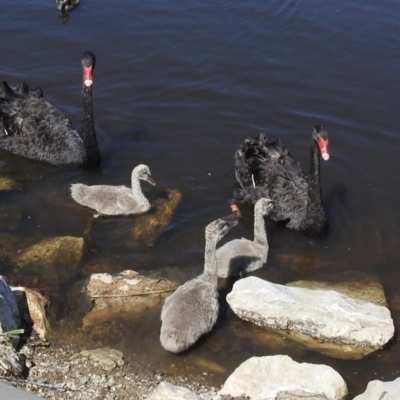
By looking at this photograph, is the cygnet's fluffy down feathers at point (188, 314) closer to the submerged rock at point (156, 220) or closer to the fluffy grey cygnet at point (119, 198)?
the submerged rock at point (156, 220)

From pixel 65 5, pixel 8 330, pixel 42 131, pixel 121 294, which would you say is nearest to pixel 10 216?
pixel 42 131

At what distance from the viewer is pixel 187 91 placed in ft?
33.2

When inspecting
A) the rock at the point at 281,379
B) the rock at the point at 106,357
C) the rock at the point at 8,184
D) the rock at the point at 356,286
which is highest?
the rock at the point at 8,184

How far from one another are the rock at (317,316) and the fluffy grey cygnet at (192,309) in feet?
0.82

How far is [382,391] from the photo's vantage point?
500 centimetres

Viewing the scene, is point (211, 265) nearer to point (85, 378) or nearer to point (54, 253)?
point (85, 378)

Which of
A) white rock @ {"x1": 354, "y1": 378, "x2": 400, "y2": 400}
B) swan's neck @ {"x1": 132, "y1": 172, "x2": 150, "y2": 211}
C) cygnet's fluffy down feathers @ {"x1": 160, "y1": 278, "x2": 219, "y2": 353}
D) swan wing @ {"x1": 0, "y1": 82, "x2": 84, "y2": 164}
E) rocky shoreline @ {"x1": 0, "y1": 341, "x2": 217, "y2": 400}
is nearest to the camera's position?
white rock @ {"x1": 354, "y1": 378, "x2": 400, "y2": 400}

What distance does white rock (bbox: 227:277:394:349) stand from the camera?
6.01 m

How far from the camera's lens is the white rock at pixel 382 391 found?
496 centimetres

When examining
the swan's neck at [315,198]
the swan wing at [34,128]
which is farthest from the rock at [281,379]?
the swan wing at [34,128]

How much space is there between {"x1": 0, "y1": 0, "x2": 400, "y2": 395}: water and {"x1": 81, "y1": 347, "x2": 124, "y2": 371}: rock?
0.14 m

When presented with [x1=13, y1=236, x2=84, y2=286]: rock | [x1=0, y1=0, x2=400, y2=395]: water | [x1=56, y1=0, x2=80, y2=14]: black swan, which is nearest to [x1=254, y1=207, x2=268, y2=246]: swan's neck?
[x1=0, y1=0, x2=400, y2=395]: water

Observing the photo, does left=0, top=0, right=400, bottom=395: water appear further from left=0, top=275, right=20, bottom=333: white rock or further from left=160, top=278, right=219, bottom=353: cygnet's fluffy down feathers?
left=0, top=275, right=20, bottom=333: white rock

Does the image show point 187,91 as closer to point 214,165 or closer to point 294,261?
point 214,165
